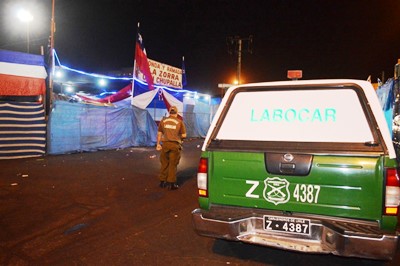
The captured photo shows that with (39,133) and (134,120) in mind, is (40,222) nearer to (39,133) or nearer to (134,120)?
(39,133)

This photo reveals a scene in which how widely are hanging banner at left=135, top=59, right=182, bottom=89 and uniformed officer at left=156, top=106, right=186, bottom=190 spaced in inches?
543

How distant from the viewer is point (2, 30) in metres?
28.9

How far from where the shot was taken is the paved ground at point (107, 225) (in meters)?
3.93

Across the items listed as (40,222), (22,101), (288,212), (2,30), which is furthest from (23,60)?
(2,30)

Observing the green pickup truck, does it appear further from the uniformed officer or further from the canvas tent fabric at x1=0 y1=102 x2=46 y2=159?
the canvas tent fabric at x1=0 y1=102 x2=46 y2=159

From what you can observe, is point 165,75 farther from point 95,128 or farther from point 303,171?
point 303,171

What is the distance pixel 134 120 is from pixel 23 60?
6241 mm

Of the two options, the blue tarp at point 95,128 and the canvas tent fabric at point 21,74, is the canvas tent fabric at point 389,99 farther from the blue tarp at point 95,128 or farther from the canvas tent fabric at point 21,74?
the canvas tent fabric at point 21,74

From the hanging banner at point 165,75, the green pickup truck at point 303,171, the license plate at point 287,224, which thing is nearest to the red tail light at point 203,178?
the green pickup truck at point 303,171

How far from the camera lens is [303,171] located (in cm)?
333

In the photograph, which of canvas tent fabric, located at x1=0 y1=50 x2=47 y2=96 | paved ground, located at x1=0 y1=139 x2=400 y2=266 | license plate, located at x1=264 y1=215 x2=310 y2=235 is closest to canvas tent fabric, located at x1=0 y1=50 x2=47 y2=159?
canvas tent fabric, located at x1=0 y1=50 x2=47 y2=96

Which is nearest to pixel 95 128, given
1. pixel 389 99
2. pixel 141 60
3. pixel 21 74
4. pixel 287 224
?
pixel 21 74

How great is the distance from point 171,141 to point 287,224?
4.27m

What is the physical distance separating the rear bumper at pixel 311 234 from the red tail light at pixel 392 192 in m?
0.21
